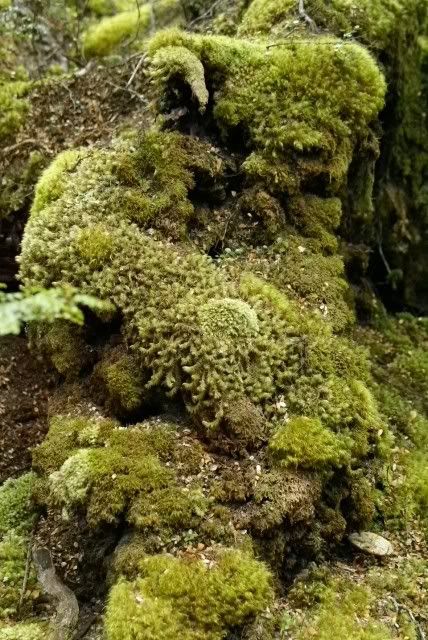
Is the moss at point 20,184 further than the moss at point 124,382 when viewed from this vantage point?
Yes

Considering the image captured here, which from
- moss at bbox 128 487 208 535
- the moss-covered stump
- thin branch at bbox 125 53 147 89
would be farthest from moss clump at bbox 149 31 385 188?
moss at bbox 128 487 208 535

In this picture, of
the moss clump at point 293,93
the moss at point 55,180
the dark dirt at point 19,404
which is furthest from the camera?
the moss clump at point 293,93

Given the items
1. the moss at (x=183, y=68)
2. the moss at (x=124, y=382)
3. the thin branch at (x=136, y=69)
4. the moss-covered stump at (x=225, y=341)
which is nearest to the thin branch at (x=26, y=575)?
the moss-covered stump at (x=225, y=341)

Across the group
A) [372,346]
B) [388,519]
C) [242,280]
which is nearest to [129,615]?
[388,519]

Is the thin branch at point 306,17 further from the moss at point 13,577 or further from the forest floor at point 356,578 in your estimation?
the moss at point 13,577

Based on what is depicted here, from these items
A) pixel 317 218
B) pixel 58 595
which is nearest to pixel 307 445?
pixel 58 595

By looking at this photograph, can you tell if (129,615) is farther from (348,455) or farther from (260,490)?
(348,455)

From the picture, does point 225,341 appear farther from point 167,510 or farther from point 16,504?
point 16,504

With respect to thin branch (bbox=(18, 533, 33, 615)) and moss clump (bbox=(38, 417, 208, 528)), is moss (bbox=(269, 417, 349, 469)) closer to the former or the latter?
moss clump (bbox=(38, 417, 208, 528))
